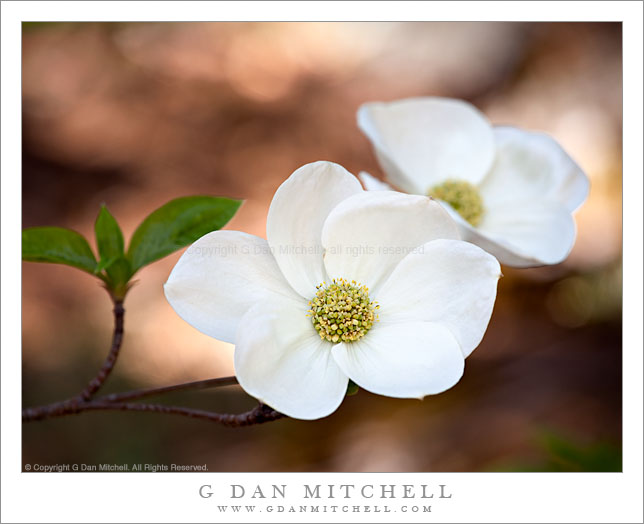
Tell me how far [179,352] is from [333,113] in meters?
0.92

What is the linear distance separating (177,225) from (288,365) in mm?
274

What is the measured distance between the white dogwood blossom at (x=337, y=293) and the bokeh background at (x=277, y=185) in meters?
1.07

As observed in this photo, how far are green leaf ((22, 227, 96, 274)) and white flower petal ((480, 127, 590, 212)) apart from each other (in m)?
0.60

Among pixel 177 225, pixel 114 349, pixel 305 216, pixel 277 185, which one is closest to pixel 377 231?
pixel 305 216

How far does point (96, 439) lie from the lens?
1.66m

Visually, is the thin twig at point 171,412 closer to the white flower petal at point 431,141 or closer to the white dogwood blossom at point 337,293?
the white dogwood blossom at point 337,293

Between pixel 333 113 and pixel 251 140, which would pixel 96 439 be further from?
pixel 333 113

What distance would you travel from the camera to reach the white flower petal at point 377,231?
0.59 metres

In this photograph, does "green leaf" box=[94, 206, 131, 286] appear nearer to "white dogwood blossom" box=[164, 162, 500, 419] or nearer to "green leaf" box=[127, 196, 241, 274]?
"green leaf" box=[127, 196, 241, 274]

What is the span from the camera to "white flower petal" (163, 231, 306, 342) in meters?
0.55

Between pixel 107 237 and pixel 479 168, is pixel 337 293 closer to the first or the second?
pixel 107 237

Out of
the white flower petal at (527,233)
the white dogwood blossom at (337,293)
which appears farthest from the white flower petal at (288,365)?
the white flower petal at (527,233)

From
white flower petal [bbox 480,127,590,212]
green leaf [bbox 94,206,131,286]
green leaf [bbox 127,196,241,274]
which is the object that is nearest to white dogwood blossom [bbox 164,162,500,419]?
green leaf [bbox 127,196,241,274]

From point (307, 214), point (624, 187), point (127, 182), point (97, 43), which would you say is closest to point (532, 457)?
point (624, 187)
